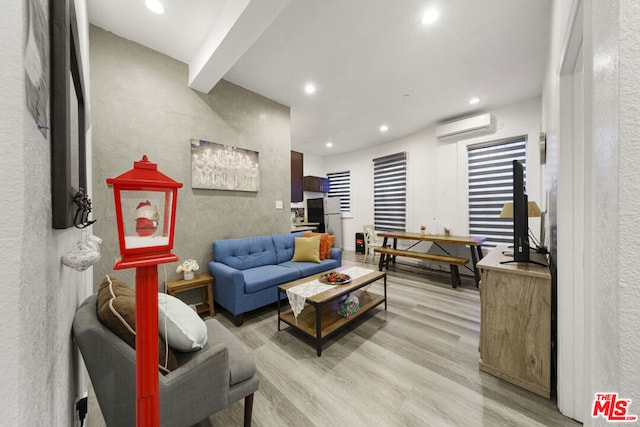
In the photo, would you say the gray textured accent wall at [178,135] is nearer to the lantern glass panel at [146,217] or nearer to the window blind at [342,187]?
the lantern glass panel at [146,217]

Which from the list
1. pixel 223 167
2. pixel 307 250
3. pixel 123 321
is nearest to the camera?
pixel 123 321

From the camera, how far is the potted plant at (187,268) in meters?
2.56

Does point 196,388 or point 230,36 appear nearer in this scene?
point 196,388

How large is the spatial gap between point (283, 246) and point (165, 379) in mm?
2491

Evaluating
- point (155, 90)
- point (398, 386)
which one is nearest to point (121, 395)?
point (398, 386)

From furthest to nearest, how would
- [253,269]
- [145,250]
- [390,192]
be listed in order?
[390,192] < [253,269] < [145,250]

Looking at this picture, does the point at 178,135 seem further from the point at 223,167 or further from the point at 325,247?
the point at 325,247

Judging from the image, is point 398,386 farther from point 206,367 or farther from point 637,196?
point 637,196

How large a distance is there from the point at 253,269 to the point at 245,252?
281 millimetres

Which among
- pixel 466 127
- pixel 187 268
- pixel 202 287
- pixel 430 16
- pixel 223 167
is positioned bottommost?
pixel 202 287

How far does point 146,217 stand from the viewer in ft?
2.29

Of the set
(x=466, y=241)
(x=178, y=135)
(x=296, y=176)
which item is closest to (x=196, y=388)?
(x=178, y=135)

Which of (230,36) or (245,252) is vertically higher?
(230,36)

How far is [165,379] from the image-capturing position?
0.97 meters
